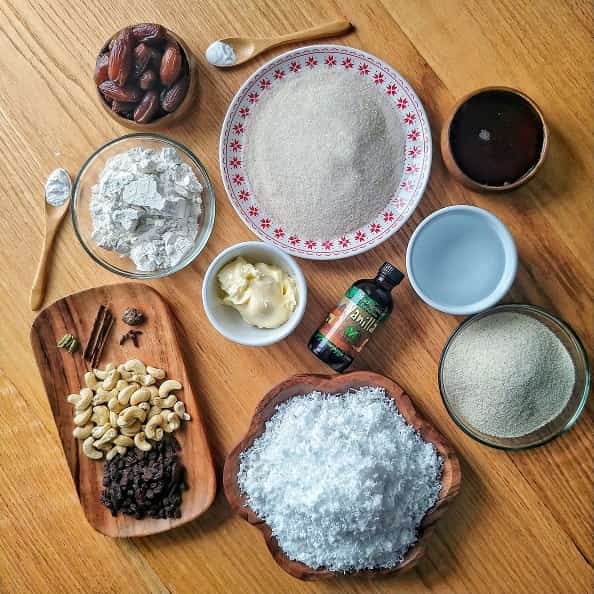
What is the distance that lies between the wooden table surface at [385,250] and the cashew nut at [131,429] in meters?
0.12

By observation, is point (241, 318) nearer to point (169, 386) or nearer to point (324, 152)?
point (169, 386)

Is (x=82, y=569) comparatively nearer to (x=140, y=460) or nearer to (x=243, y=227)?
(x=140, y=460)

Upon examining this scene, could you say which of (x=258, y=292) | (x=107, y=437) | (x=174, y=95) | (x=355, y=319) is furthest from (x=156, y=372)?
(x=174, y=95)

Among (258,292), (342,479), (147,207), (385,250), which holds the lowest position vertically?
(342,479)

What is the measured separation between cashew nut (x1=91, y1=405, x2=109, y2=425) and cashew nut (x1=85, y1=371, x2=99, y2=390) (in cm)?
4

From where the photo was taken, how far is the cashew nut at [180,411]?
958 mm

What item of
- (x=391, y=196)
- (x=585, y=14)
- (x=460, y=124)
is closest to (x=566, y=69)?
(x=585, y=14)

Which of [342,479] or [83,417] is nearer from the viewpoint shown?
[342,479]

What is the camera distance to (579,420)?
956 millimetres

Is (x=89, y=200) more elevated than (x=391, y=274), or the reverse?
(x=89, y=200)

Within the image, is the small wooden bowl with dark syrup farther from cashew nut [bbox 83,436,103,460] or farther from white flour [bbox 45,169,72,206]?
cashew nut [bbox 83,436,103,460]

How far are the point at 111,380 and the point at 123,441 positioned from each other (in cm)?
11

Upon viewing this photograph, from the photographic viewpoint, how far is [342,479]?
0.84 m

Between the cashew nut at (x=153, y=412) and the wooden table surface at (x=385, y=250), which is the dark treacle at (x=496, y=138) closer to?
the wooden table surface at (x=385, y=250)
